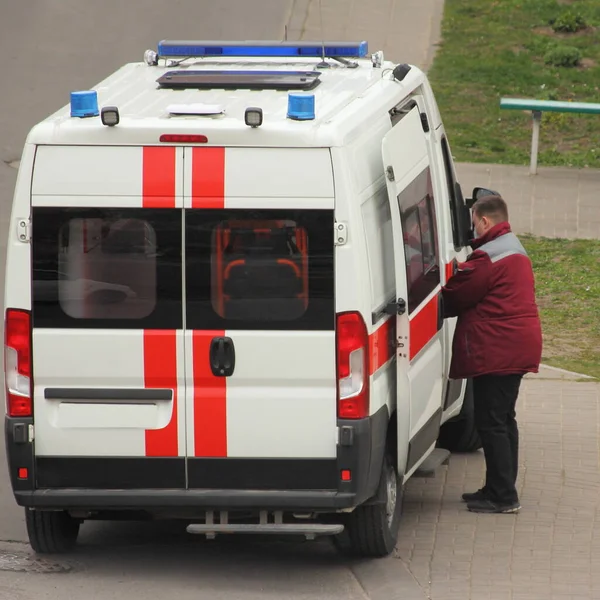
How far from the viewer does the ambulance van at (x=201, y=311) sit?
694 cm

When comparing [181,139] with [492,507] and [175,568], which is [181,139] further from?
[492,507]

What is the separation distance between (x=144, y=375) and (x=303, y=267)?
0.90 metres

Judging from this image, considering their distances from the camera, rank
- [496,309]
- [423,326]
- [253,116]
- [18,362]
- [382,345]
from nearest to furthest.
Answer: [253,116], [18,362], [382,345], [423,326], [496,309]

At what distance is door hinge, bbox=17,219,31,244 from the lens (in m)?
7.01

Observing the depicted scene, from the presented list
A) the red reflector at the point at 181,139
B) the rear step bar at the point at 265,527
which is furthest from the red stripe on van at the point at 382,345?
the red reflector at the point at 181,139

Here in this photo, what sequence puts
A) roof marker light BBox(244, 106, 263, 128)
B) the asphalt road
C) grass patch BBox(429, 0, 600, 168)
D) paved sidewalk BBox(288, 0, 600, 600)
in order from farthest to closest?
grass patch BBox(429, 0, 600, 168), paved sidewalk BBox(288, 0, 600, 600), the asphalt road, roof marker light BBox(244, 106, 263, 128)

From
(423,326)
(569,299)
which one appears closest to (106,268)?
(423,326)

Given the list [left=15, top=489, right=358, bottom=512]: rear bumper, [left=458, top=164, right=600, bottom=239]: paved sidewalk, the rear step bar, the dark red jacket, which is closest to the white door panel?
[left=15, top=489, right=358, bottom=512]: rear bumper

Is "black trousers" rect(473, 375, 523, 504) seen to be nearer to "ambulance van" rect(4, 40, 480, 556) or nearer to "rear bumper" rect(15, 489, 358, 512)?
"ambulance van" rect(4, 40, 480, 556)

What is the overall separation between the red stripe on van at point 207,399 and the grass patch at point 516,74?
12.0 m

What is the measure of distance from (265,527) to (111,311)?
1253 mm

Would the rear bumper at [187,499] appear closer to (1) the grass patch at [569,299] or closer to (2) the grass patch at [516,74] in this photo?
(1) the grass patch at [569,299]

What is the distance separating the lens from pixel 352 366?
701 cm

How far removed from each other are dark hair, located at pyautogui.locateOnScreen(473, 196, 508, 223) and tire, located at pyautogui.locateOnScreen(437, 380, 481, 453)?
166 cm
